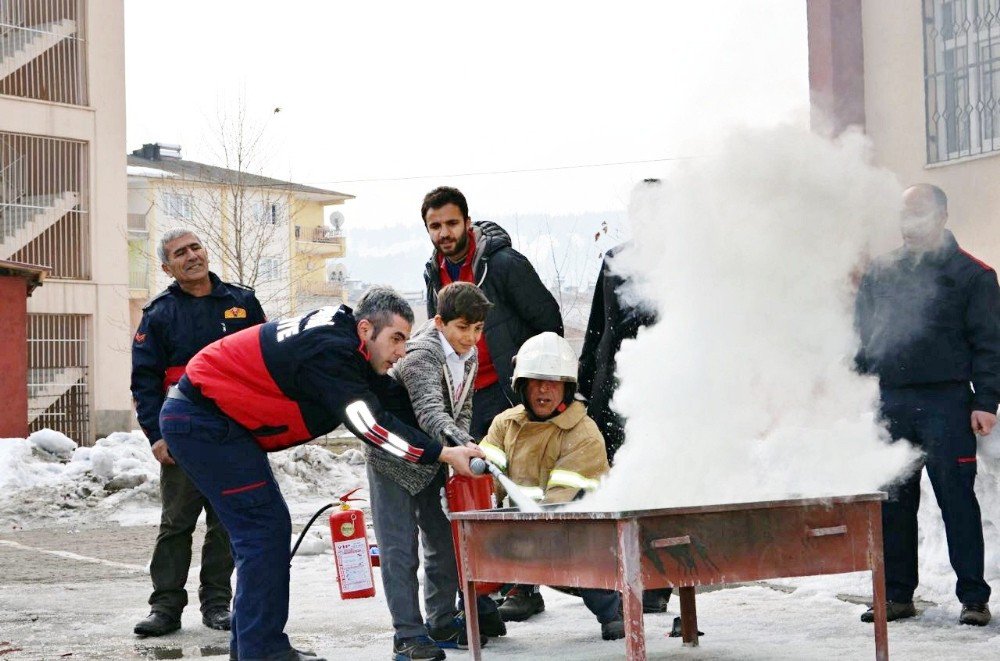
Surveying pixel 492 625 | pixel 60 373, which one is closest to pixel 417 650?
pixel 492 625

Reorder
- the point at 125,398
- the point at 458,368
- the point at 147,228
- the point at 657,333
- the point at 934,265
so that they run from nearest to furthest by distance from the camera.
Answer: the point at 657,333
the point at 458,368
the point at 934,265
the point at 125,398
the point at 147,228

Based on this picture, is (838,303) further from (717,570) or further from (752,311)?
(717,570)

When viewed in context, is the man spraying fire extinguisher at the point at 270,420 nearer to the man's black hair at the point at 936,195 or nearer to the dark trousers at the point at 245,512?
the dark trousers at the point at 245,512

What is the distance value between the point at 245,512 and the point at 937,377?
3.52 m

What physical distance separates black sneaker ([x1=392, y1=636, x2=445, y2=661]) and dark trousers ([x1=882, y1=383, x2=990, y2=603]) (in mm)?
2424

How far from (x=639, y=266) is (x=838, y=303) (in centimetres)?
102

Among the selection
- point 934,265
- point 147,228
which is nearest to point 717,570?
point 934,265

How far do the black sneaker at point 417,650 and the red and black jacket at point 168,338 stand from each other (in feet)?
6.46

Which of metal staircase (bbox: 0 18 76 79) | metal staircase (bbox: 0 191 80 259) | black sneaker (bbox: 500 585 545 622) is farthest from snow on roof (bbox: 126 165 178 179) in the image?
black sneaker (bbox: 500 585 545 622)

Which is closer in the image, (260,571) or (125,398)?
(260,571)

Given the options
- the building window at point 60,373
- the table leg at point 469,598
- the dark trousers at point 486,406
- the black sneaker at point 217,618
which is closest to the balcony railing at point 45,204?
the building window at point 60,373

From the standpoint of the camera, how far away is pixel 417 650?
593cm

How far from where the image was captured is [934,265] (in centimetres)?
680

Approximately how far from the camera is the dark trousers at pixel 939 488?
6.58 metres
